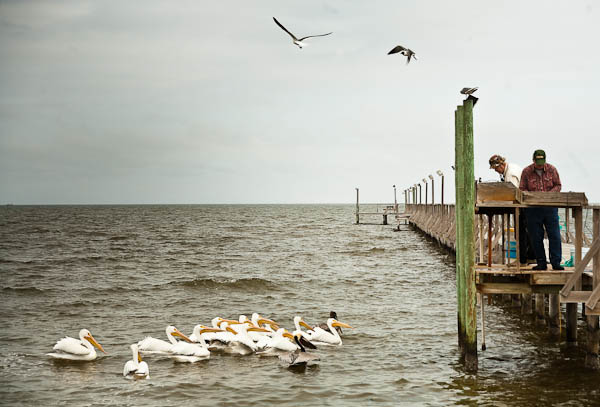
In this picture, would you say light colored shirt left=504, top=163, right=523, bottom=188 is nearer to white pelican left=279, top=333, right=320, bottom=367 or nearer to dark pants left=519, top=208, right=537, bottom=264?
dark pants left=519, top=208, right=537, bottom=264

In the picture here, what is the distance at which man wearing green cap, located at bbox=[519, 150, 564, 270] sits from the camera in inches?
419

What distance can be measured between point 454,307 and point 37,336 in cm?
1028

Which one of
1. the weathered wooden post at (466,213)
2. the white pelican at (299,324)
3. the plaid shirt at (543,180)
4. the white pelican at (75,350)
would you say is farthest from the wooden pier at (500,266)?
the white pelican at (75,350)

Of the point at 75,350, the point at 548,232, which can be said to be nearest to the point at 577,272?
the point at 548,232

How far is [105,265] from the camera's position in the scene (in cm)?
3312

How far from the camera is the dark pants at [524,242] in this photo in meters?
11.6

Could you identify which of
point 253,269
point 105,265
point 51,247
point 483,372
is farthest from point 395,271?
point 51,247

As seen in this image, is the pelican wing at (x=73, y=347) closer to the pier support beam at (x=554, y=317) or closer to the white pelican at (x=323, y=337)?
the white pelican at (x=323, y=337)

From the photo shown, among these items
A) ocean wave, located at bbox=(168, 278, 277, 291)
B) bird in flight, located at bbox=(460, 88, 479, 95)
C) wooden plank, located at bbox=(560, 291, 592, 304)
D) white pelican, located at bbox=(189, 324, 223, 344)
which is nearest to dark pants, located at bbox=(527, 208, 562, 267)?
wooden plank, located at bbox=(560, 291, 592, 304)

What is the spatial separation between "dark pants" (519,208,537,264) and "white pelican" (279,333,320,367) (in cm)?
403

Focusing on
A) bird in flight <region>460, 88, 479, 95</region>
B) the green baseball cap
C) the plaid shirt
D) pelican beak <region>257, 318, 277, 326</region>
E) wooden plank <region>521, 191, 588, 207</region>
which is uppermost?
bird in flight <region>460, 88, 479, 95</region>

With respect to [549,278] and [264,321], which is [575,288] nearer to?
[549,278]

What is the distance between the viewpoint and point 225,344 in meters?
13.1

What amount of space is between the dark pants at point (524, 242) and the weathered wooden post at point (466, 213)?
1.62 m
